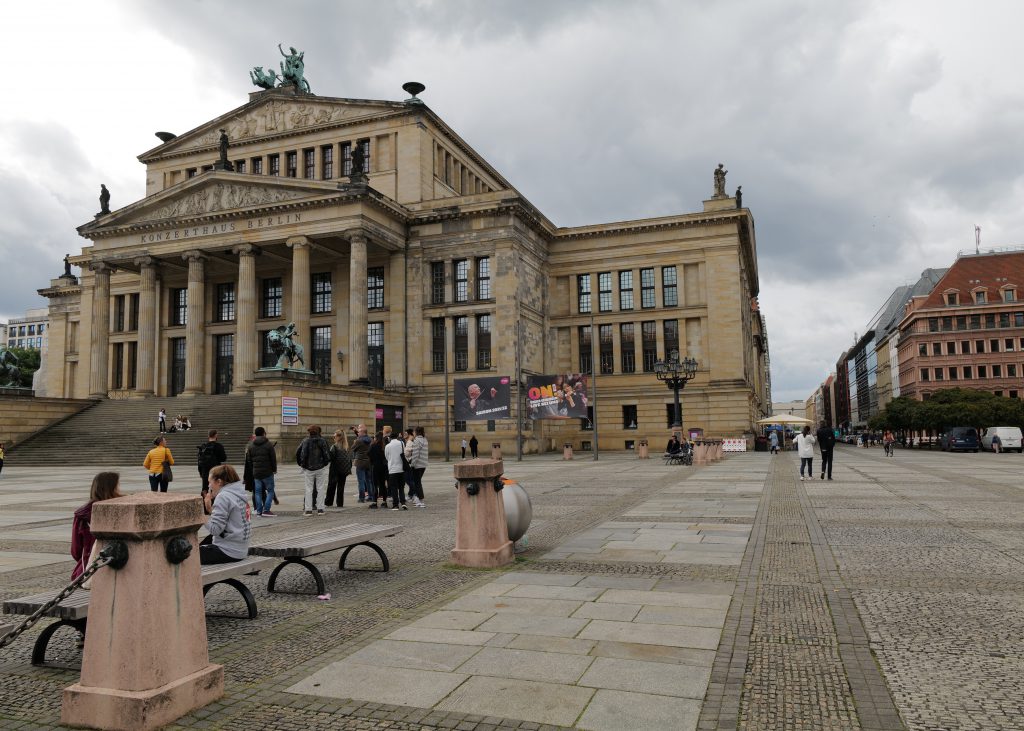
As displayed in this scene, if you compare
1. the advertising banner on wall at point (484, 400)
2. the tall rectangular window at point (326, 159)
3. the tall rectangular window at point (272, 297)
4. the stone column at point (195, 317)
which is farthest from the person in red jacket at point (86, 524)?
the tall rectangular window at point (326, 159)

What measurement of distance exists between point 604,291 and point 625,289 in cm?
159

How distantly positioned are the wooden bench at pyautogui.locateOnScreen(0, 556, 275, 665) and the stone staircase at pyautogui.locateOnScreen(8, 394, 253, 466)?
98.1 ft

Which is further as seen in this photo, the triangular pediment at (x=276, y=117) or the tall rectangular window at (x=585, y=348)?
the tall rectangular window at (x=585, y=348)

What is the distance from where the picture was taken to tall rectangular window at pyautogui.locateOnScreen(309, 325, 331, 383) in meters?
53.6

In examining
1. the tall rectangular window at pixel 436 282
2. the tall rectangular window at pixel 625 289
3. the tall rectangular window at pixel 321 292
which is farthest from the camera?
the tall rectangular window at pixel 625 289

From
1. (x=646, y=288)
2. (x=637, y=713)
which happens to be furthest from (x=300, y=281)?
(x=637, y=713)

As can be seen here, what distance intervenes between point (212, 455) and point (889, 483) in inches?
730

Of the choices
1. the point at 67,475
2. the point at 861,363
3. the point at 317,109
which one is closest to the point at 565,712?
the point at 67,475

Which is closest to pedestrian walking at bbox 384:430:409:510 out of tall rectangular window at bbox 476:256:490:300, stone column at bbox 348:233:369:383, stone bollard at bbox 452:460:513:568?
stone bollard at bbox 452:460:513:568

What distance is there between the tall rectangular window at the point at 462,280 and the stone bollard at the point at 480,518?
141 ft

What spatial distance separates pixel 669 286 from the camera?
5556cm

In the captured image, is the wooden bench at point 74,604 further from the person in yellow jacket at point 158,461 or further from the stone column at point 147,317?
the stone column at point 147,317

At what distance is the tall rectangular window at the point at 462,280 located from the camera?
170 feet

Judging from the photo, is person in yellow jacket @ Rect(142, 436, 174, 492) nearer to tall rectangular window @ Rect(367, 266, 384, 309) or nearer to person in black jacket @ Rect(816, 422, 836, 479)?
person in black jacket @ Rect(816, 422, 836, 479)
